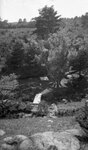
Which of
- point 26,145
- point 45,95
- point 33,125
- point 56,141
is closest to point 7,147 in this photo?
point 26,145

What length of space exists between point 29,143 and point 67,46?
1266 cm

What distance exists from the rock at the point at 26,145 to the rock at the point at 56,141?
0.61ft

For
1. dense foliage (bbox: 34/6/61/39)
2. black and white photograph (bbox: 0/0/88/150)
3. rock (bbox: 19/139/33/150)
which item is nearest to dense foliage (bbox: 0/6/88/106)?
black and white photograph (bbox: 0/0/88/150)

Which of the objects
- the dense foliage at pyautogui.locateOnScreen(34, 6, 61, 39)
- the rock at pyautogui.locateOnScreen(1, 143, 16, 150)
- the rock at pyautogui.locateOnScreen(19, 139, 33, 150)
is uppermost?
the dense foliage at pyautogui.locateOnScreen(34, 6, 61, 39)

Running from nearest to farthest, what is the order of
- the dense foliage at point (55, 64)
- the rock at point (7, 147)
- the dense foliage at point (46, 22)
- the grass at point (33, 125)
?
the rock at point (7, 147), the grass at point (33, 125), the dense foliage at point (55, 64), the dense foliage at point (46, 22)

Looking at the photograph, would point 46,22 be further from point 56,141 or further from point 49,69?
point 56,141

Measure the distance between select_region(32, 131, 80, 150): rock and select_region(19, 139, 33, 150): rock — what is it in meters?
0.19

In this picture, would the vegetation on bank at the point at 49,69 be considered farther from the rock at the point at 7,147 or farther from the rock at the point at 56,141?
the rock at the point at 56,141

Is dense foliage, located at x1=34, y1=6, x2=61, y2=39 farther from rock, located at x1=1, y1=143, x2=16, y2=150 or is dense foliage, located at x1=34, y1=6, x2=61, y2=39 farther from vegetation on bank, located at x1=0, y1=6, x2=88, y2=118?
rock, located at x1=1, y1=143, x2=16, y2=150

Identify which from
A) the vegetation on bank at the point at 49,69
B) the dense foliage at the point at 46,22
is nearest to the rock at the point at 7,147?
the vegetation on bank at the point at 49,69

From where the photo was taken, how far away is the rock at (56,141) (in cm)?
649

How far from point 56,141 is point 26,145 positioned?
1105mm

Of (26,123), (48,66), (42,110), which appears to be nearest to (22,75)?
(48,66)

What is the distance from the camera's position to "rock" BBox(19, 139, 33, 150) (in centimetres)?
649
